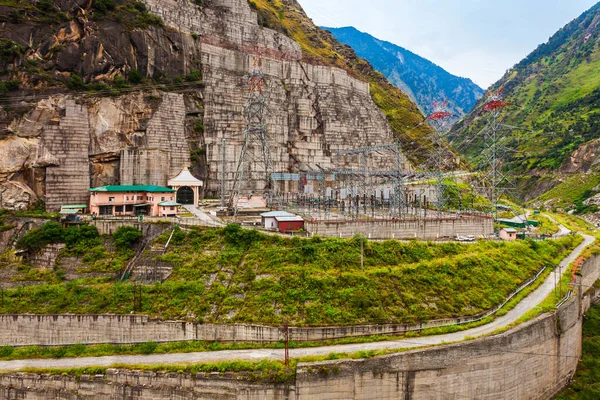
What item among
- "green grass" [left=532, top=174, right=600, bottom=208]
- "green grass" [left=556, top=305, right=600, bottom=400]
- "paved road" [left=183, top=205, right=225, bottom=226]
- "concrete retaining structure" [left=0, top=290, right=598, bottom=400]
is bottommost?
"green grass" [left=556, top=305, right=600, bottom=400]

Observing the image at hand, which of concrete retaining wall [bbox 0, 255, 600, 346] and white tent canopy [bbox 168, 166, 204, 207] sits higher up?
white tent canopy [bbox 168, 166, 204, 207]

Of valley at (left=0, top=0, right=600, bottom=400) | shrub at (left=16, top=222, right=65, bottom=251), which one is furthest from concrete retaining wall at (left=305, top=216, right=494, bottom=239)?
shrub at (left=16, top=222, right=65, bottom=251)

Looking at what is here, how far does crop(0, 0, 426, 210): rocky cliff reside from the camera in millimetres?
34219

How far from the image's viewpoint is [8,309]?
840 inches

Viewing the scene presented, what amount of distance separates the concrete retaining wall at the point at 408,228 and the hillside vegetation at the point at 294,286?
12.9ft

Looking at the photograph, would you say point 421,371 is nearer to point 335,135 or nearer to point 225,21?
point 335,135

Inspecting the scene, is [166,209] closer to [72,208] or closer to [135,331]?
[72,208]

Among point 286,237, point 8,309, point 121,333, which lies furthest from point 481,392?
point 8,309

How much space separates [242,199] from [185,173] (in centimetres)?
680

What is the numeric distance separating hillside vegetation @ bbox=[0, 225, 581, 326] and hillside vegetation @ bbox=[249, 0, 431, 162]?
44.3 meters

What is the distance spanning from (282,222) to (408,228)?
10.8 m

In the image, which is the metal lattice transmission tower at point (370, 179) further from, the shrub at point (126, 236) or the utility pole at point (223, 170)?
the shrub at point (126, 236)

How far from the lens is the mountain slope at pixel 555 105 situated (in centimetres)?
9500

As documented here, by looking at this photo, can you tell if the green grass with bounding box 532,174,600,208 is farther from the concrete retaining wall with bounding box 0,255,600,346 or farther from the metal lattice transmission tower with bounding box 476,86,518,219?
the concrete retaining wall with bounding box 0,255,600,346
